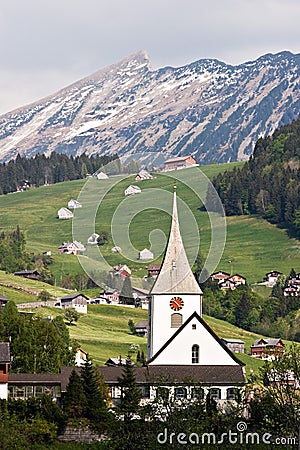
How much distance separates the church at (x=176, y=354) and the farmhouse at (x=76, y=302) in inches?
3146

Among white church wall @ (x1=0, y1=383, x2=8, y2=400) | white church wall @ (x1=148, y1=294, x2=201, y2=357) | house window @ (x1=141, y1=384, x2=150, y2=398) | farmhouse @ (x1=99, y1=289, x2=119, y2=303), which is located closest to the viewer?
white church wall @ (x1=0, y1=383, x2=8, y2=400)

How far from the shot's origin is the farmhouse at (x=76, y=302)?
6510 inches

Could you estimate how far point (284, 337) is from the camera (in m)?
166

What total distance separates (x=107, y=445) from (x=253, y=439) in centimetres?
793

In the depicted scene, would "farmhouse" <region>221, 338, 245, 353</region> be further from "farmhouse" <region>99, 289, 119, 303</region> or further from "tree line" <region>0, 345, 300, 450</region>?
"tree line" <region>0, 345, 300, 450</region>

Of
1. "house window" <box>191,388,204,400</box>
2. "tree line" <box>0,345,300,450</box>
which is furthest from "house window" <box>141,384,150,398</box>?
"house window" <box>191,388,204,400</box>

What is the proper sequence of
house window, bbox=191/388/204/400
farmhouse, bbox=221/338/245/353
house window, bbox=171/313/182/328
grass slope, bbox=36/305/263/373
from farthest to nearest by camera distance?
farmhouse, bbox=221/338/245/353 < grass slope, bbox=36/305/263/373 < house window, bbox=171/313/182/328 < house window, bbox=191/388/204/400

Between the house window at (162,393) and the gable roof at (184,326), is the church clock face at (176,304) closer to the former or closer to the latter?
the gable roof at (184,326)

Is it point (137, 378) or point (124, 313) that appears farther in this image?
point (124, 313)

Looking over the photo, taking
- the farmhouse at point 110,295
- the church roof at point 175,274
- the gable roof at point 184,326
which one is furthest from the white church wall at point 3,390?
the farmhouse at point 110,295

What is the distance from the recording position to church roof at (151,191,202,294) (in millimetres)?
81688

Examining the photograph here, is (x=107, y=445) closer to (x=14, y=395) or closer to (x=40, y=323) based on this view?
(x=14, y=395)

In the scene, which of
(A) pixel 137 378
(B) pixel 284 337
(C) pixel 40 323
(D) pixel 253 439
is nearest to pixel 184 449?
(D) pixel 253 439

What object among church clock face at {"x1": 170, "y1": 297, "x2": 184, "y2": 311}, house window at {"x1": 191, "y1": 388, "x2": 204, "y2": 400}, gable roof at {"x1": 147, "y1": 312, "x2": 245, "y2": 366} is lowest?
house window at {"x1": 191, "y1": 388, "x2": 204, "y2": 400}
